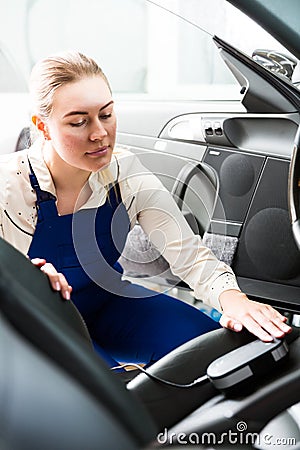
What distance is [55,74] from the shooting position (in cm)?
141

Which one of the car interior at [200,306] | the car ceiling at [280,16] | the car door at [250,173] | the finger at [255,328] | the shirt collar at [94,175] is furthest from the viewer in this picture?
the car door at [250,173]

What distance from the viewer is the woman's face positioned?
139cm

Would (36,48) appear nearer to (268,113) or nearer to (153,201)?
(268,113)

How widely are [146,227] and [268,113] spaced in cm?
72

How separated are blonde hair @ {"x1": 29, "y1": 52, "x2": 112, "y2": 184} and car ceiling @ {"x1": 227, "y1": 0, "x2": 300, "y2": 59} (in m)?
0.60

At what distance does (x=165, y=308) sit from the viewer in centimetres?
141

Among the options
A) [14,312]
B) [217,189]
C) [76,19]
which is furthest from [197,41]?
[14,312]

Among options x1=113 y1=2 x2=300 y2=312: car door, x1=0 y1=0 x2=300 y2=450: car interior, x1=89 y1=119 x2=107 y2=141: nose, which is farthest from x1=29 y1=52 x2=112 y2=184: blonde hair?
x1=113 y1=2 x2=300 y2=312: car door

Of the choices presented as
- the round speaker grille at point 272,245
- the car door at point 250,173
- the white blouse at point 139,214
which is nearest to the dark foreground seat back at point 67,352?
the white blouse at point 139,214

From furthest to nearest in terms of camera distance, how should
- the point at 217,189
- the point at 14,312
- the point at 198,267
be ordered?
1. the point at 217,189
2. the point at 198,267
3. the point at 14,312

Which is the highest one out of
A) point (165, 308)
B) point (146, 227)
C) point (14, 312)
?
point (14, 312)

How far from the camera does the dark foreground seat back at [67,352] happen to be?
1.26 feet

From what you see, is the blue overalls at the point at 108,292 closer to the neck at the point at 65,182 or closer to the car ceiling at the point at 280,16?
the neck at the point at 65,182

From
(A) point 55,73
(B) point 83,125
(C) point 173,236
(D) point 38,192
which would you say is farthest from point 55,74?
(C) point 173,236
